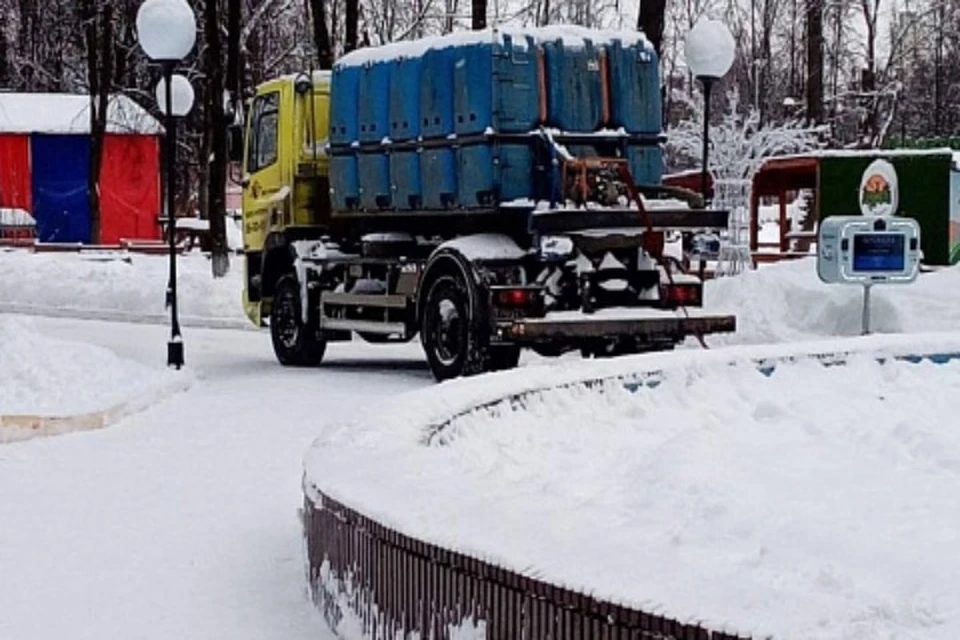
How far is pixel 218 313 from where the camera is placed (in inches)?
1045

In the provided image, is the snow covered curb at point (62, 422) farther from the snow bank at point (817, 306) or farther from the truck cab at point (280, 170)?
the snow bank at point (817, 306)

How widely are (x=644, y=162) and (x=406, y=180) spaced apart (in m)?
2.40

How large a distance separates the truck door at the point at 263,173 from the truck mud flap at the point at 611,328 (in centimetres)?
497

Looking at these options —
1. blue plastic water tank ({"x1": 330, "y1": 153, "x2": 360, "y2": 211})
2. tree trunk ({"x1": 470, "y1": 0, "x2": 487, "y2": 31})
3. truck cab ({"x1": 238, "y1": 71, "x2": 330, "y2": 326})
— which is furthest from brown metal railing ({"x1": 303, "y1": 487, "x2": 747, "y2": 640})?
tree trunk ({"x1": 470, "y1": 0, "x2": 487, "y2": 31})

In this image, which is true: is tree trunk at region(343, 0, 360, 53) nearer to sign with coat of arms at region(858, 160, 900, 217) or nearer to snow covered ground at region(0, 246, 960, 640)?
sign with coat of arms at region(858, 160, 900, 217)

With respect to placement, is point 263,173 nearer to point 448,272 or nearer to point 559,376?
point 448,272

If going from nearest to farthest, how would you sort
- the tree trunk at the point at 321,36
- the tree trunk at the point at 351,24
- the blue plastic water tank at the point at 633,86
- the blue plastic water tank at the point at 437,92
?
the blue plastic water tank at the point at 437,92
the blue plastic water tank at the point at 633,86
the tree trunk at the point at 351,24
the tree trunk at the point at 321,36

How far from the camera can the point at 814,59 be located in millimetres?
38312

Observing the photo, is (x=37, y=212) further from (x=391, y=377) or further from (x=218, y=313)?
(x=391, y=377)

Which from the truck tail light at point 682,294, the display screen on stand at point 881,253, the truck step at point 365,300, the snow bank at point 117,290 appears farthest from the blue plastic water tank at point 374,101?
the snow bank at point 117,290

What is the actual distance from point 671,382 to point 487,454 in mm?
3130

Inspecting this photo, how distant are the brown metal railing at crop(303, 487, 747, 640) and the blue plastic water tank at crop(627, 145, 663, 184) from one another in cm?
991

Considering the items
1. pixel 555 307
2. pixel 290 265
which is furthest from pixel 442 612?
pixel 290 265

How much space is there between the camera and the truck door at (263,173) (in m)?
19.4
